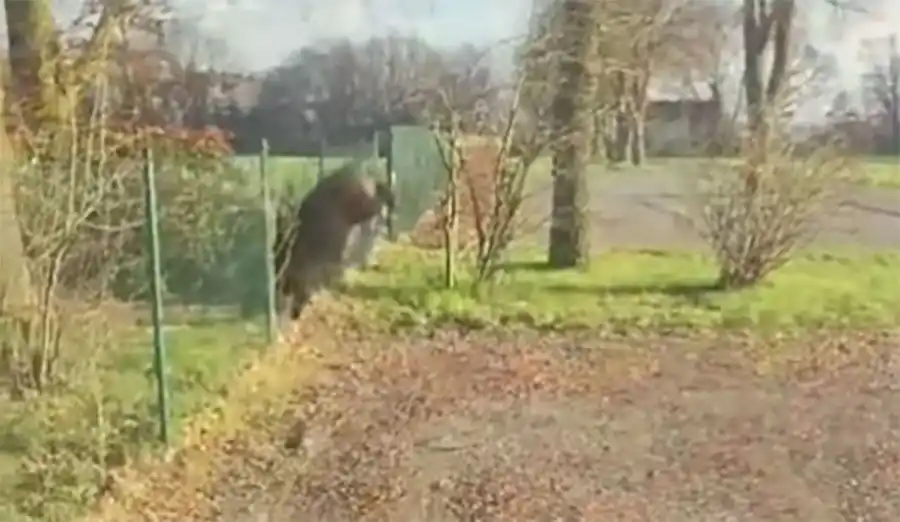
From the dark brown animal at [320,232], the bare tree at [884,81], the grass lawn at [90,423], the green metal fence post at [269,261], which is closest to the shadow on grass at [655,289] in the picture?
the dark brown animal at [320,232]

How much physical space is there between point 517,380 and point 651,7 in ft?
9.10

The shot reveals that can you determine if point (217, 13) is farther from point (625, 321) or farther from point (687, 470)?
point (687, 470)

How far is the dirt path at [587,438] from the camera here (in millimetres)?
3699

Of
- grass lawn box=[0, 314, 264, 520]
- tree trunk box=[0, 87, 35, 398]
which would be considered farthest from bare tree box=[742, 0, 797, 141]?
tree trunk box=[0, 87, 35, 398]

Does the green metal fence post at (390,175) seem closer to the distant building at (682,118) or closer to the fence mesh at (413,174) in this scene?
the fence mesh at (413,174)

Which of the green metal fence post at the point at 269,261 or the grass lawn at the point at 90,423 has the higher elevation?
the green metal fence post at the point at 269,261

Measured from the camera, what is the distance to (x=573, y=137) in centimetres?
732

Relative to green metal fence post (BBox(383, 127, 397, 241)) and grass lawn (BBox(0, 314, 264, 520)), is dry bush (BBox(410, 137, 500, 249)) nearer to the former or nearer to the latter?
green metal fence post (BBox(383, 127, 397, 241))

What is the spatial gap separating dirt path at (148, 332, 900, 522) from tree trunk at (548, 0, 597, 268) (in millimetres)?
1755

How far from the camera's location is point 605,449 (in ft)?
14.0

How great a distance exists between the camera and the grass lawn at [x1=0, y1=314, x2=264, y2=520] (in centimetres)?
358

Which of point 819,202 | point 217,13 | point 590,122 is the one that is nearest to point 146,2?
point 217,13

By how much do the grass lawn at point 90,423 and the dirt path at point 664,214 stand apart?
324 cm

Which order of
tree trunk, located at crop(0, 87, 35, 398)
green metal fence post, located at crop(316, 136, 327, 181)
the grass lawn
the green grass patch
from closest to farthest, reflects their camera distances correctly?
1. the grass lawn
2. tree trunk, located at crop(0, 87, 35, 398)
3. the green grass patch
4. green metal fence post, located at crop(316, 136, 327, 181)
